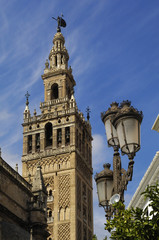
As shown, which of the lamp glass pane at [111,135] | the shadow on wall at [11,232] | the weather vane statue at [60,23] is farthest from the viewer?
the weather vane statue at [60,23]

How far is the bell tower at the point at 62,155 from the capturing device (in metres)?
38.5

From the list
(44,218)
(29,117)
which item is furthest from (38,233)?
(29,117)

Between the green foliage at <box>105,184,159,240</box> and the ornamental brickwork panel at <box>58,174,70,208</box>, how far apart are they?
31.4 meters

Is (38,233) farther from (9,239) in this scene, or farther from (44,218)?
(9,239)

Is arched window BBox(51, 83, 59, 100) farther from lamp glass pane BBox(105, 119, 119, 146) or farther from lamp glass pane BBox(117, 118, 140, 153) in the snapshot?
lamp glass pane BBox(117, 118, 140, 153)

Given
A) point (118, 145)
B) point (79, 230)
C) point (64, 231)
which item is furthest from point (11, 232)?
point (118, 145)

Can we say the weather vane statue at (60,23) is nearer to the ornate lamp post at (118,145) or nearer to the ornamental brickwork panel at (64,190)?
the ornamental brickwork panel at (64,190)

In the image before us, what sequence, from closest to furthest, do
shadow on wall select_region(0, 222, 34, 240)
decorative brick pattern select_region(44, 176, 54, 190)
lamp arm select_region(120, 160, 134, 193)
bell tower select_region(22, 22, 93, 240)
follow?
lamp arm select_region(120, 160, 134, 193), shadow on wall select_region(0, 222, 34, 240), bell tower select_region(22, 22, 93, 240), decorative brick pattern select_region(44, 176, 54, 190)

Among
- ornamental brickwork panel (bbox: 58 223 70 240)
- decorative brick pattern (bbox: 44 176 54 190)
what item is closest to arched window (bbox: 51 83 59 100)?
decorative brick pattern (bbox: 44 176 54 190)

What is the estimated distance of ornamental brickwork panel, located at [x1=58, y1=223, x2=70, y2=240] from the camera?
37.2 meters

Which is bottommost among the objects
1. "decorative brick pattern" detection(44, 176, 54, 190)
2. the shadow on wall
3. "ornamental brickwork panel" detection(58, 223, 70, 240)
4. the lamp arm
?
the lamp arm

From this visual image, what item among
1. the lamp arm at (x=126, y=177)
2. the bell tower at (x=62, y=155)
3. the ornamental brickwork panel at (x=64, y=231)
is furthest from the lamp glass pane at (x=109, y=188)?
the ornamental brickwork panel at (x=64, y=231)

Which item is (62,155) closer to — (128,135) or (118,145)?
(118,145)

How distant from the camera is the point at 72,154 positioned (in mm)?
40750
